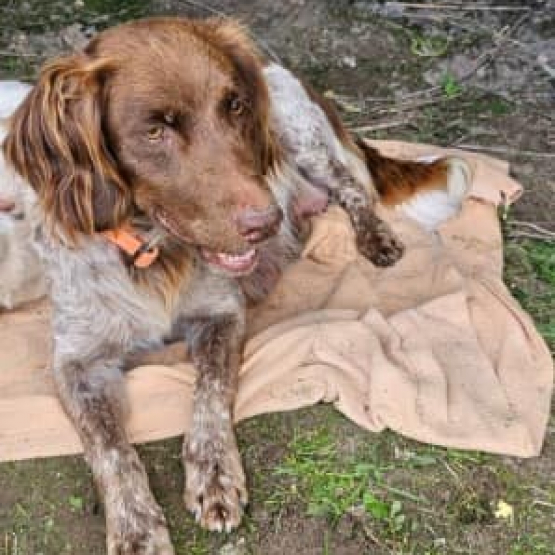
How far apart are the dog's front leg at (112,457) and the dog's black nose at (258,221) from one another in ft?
2.62

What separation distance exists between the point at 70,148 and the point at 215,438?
3.20ft

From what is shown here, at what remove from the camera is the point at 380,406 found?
3783 millimetres

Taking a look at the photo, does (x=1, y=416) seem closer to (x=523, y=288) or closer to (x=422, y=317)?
(x=422, y=317)

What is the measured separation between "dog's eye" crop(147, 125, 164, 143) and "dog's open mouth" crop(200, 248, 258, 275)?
420mm

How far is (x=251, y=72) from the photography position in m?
3.72

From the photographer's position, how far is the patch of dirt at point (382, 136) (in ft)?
11.5

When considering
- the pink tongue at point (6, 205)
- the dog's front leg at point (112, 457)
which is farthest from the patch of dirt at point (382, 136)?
the pink tongue at point (6, 205)

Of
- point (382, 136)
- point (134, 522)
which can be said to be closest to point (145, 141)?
point (134, 522)

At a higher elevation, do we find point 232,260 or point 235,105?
point 235,105

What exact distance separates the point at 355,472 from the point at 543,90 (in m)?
2.56

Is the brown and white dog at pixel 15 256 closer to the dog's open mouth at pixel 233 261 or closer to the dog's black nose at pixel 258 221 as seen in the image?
the dog's open mouth at pixel 233 261

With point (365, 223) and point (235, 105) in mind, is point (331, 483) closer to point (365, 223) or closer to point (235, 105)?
point (235, 105)

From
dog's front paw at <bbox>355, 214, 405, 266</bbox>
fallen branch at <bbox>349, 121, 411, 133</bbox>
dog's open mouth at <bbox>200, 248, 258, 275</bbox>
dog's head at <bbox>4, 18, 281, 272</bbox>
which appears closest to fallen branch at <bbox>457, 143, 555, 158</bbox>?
fallen branch at <bbox>349, 121, 411, 133</bbox>

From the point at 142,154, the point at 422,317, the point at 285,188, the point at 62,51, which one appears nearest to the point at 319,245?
the point at 285,188
